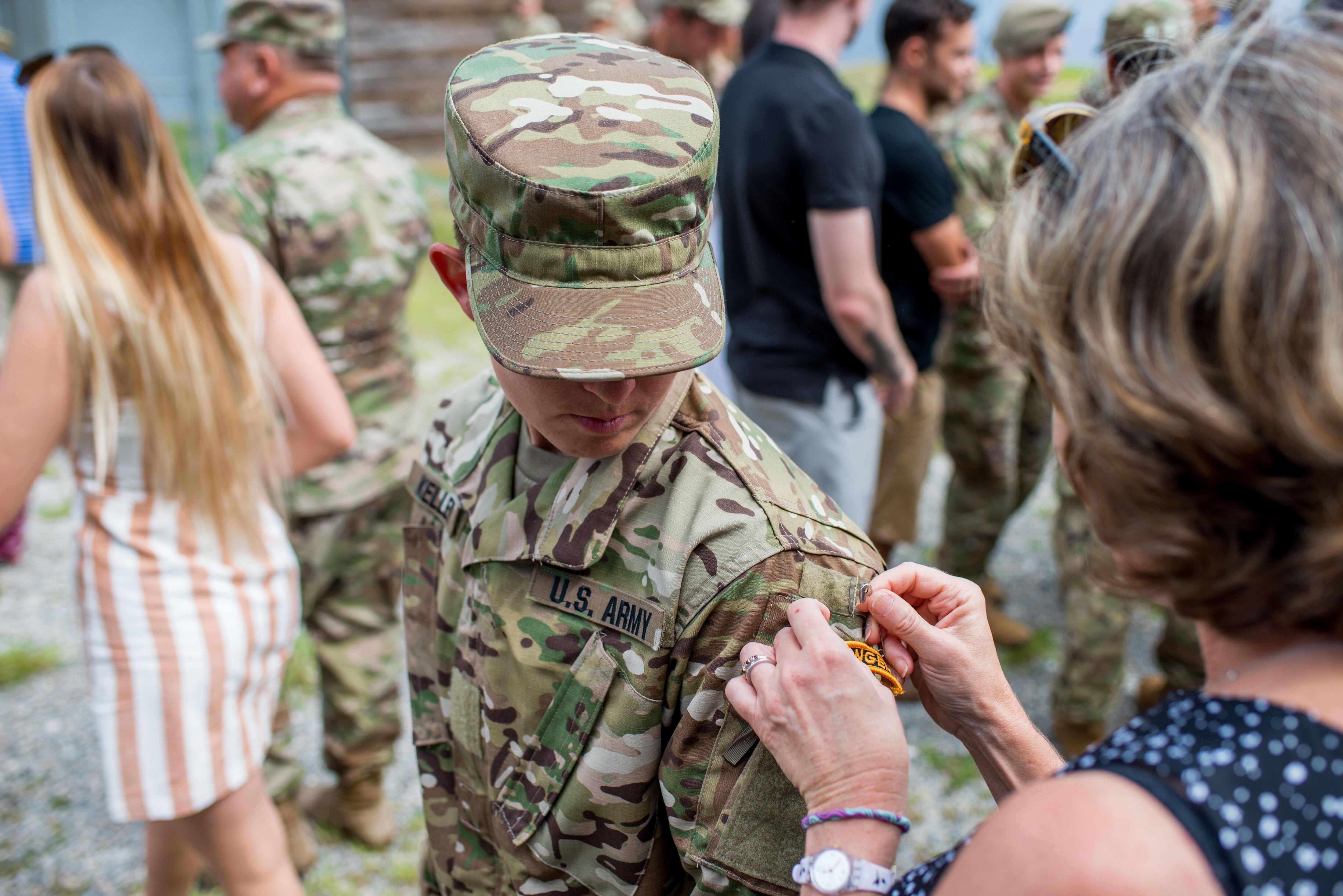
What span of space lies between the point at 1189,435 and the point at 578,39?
90cm

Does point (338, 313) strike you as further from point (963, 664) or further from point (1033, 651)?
point (1033, 651)

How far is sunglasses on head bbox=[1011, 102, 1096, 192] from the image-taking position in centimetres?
106

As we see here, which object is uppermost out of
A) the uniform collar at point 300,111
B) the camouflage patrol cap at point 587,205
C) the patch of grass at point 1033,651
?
the camouflage patrol cap at point 587,205

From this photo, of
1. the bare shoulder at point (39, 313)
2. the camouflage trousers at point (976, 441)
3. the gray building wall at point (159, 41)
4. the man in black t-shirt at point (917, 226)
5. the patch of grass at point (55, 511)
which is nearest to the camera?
the bare shoulder at point (39, 313)

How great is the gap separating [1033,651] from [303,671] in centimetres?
309

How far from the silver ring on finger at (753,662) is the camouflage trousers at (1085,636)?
8.01 ft

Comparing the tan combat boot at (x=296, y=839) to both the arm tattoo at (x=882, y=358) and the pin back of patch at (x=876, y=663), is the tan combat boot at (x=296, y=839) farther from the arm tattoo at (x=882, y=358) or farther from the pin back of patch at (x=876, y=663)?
the pin back of patch at (x=876, y=663)

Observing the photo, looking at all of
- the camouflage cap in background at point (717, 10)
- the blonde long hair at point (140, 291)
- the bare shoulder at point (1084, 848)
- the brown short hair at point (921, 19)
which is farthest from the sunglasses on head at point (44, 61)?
the camouflage cap in background at point (717, 10)

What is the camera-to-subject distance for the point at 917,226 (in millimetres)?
3729

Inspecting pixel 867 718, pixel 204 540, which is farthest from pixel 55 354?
pixel 867 718

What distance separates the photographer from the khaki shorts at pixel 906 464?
4.20m

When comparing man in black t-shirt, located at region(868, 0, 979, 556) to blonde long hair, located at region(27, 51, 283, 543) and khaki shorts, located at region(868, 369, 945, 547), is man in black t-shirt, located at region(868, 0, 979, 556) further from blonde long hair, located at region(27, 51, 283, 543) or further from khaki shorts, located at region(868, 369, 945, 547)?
blonde long hair, located at region(27, 51, 283, 543)

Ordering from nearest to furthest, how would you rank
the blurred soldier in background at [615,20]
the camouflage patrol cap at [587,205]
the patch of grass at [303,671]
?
1. the camouflage patrol cap at [587,205]
2. the patch of grass at [303,671]
3. the blurred soldier in background at [615,20]

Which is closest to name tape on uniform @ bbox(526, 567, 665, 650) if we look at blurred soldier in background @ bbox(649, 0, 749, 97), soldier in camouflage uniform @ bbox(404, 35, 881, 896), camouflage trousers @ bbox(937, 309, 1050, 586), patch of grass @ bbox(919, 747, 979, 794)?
soldier in camouflage uniform @ bbox(404, 35, 881, 896)
